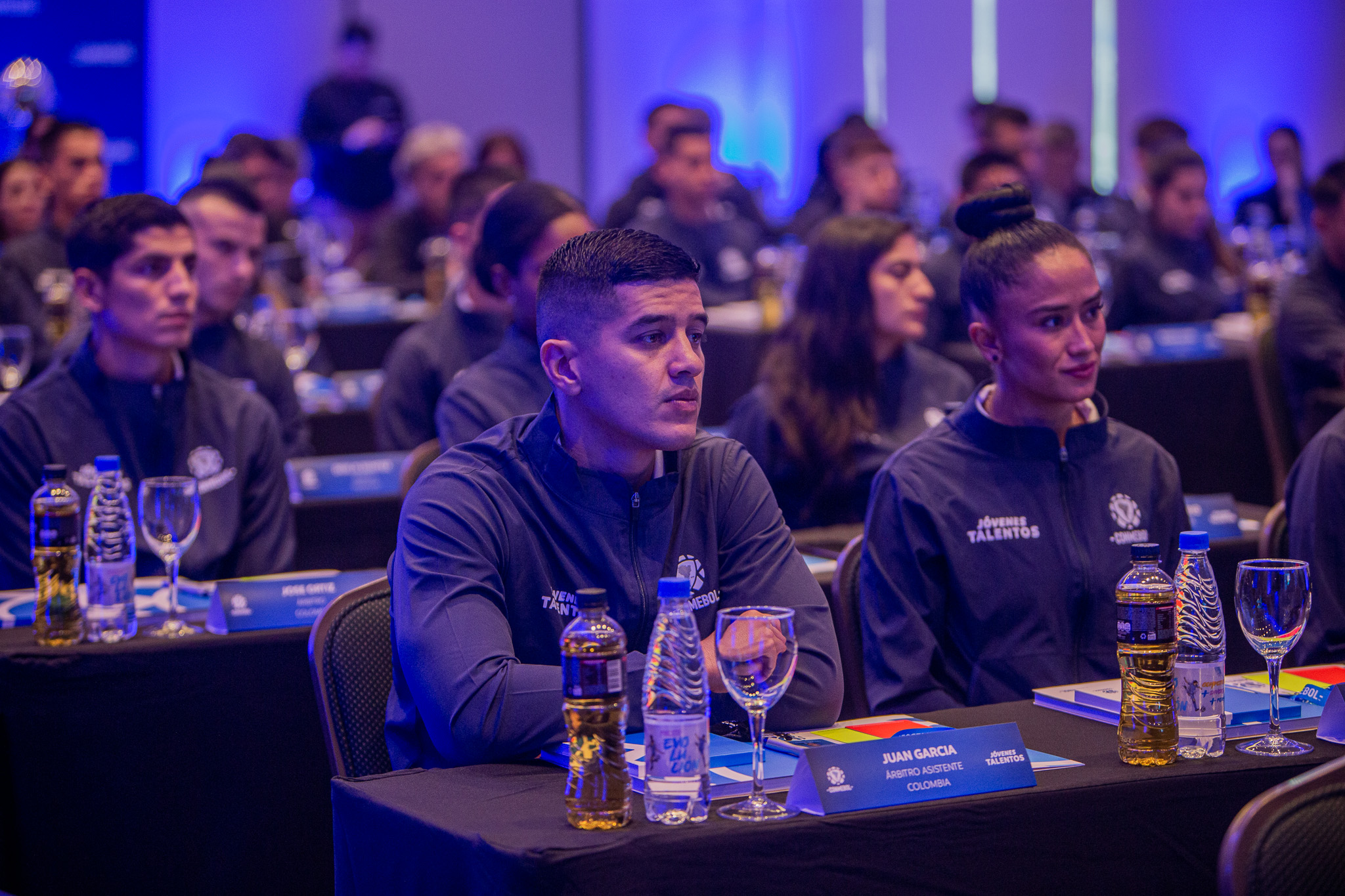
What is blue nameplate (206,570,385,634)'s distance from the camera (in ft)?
9.09

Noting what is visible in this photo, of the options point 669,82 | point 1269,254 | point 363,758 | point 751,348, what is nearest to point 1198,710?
point 363,758

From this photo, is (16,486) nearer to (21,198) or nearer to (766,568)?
(766,568)

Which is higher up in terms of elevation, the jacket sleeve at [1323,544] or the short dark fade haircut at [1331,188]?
the short dark fade haircut at [1331,188]

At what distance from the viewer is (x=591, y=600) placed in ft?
5.42

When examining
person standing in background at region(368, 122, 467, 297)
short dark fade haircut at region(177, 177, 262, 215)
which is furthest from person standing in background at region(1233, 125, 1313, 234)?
short dark fade haircut at region(177, 177, 262, 215)

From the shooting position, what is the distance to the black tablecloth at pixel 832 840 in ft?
5.08

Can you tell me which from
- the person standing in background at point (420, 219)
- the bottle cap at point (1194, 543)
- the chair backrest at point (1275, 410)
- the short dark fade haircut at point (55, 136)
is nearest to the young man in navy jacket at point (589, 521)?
the bottle cap at point (1194, 543)

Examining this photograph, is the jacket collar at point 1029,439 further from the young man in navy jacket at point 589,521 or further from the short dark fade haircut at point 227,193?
the short dark fade haircut at point 227,193

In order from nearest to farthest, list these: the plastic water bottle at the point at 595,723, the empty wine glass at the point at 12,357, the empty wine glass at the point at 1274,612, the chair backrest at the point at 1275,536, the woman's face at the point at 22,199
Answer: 1. the plastic water bottle at the point at 595,723
2. the empty wine glass at the point at 1274,612
3. the chair backrest at the point at 1275,536
4. the empty wine glass at the point at 12,357
5. the woman's face at the point at 22,199

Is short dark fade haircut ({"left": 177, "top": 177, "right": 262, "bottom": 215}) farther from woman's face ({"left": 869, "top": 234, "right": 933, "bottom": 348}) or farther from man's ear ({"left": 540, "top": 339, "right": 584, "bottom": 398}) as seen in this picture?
man's ear ({"left": 540, "top": 339, "right": 584, "bottom": 398})

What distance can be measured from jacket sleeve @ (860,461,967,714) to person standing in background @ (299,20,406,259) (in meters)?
7.91

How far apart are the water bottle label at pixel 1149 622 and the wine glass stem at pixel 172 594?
1.73 m

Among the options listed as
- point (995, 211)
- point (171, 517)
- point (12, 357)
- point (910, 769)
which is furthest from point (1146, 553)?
point (12, 357)

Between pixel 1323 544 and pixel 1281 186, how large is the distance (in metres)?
8.03
